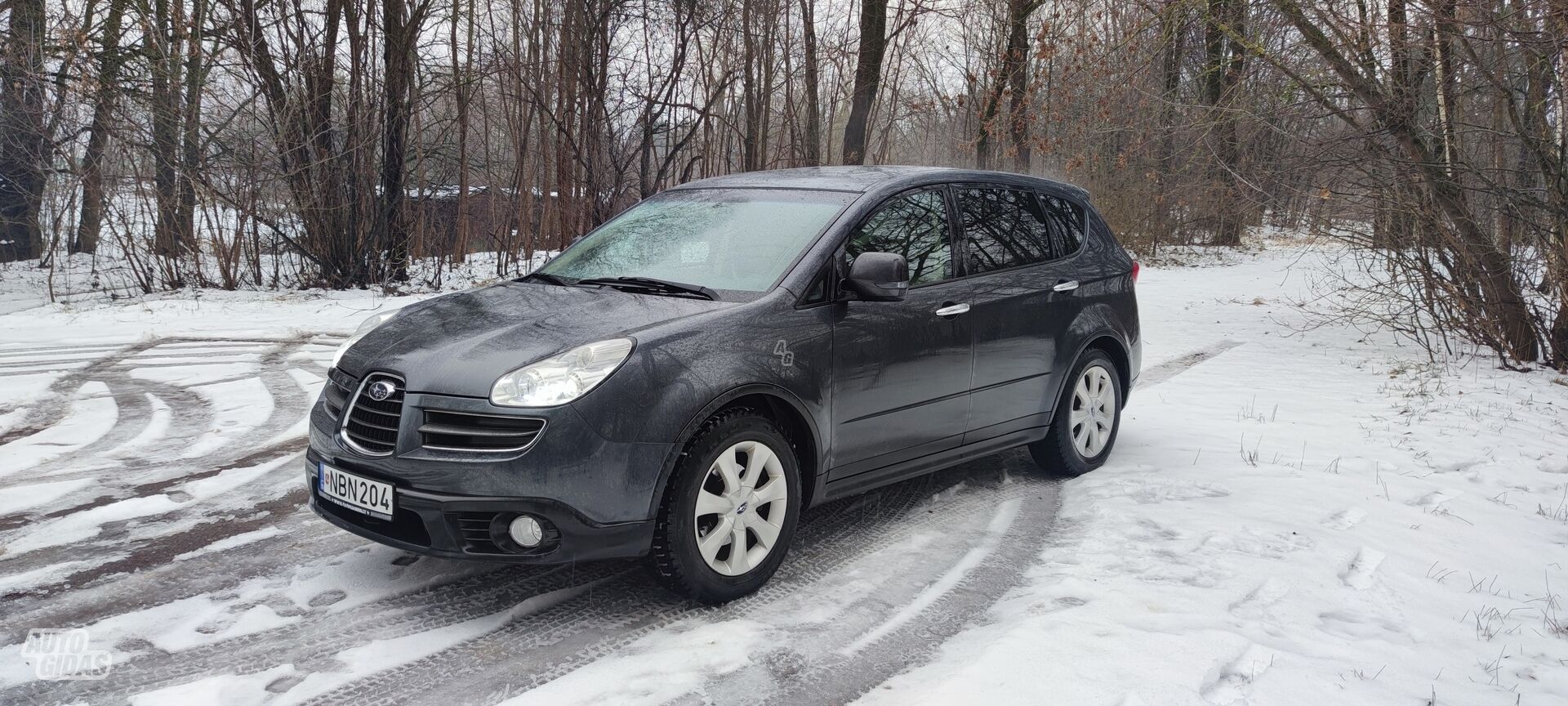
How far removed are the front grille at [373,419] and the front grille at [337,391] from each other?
0.29ft

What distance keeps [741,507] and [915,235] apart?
66.8 inches

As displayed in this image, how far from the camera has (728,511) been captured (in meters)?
4.03

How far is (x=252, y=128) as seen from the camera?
13969 millimetres

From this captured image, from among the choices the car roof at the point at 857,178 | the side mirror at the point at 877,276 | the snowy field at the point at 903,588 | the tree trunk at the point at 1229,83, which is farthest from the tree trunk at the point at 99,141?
the tree trunk at the point at 1229,83

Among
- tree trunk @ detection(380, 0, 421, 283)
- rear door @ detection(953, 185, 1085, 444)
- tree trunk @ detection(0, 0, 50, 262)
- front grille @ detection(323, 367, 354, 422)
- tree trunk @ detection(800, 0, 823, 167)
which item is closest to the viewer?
front grille @ detection(323, 367, 354, 422)

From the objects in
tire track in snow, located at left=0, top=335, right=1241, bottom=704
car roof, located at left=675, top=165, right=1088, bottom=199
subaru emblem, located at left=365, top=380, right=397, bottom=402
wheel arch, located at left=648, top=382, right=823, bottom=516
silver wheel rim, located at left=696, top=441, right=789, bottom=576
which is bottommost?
tire track in snow, located at left=0, top=335, right=1241, bottom=704

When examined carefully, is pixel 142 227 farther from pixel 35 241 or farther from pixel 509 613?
pixel 509 613

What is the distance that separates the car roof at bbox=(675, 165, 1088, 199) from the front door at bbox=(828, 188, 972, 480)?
9cm

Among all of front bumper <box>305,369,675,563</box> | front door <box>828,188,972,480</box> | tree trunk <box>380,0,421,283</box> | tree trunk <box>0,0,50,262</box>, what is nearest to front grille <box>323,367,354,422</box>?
front bumper <box>305,369,675,563</box>

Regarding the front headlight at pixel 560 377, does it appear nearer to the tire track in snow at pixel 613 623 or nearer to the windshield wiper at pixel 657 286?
the windshield wiper at pixel 657 286

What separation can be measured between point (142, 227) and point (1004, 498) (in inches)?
511

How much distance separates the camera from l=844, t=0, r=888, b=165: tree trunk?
20859 millimetres

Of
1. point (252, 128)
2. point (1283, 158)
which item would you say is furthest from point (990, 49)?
point (252, 128)

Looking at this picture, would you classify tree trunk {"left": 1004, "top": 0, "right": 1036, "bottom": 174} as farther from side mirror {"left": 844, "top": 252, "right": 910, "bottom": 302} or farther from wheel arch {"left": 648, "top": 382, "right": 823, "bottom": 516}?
wheel arch {"left": 648, "top": 382, "right": 823, "bottom": 516}
